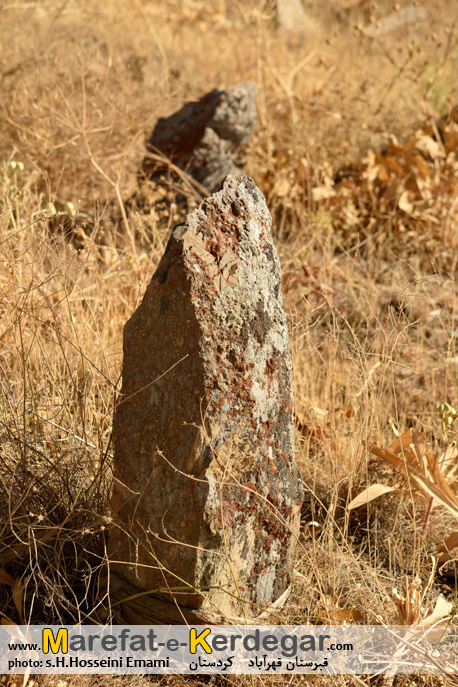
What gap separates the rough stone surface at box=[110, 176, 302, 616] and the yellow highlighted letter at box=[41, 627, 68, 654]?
0.19m

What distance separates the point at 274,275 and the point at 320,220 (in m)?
1.92

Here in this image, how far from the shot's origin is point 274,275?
1.42m

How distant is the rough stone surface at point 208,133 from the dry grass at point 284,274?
7.1 inches

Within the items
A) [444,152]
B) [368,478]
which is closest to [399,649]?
[368,478]

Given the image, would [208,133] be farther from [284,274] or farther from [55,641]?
[55,641]

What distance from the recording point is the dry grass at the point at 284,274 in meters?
1.59

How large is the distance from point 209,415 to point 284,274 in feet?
5.50

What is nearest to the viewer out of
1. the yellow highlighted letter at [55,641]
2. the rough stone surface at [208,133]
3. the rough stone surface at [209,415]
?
the rough stone surface at [209,415]

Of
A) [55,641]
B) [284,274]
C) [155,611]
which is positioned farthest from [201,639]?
[284,274]

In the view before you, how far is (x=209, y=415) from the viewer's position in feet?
4.12

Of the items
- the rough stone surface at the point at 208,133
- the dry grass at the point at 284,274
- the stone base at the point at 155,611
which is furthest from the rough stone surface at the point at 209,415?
the rough stone surface at the point at 208,133

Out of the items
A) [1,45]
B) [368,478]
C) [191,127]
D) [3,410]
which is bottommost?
[368,478]

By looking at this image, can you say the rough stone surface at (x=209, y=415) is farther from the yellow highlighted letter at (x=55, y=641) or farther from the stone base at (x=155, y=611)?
the yellow highlighted letter at (x=55, y=641)

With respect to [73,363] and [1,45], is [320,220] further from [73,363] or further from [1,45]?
[1,45]
